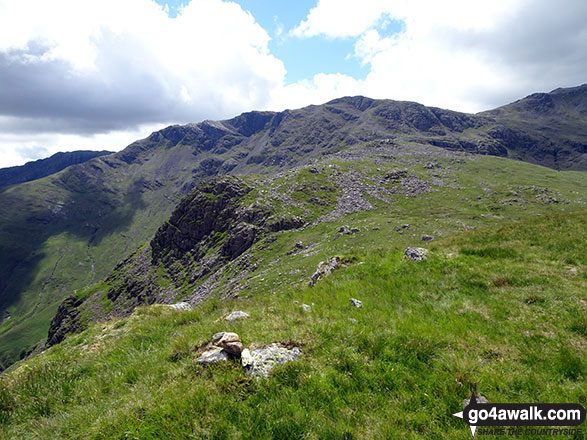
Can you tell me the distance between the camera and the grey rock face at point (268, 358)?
676 cm

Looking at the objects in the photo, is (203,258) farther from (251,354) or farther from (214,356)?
(251,354)

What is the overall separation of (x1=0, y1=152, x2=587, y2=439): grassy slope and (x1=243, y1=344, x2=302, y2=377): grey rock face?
28 centimetres

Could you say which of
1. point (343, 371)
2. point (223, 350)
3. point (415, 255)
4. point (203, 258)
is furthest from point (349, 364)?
point (203, 258)

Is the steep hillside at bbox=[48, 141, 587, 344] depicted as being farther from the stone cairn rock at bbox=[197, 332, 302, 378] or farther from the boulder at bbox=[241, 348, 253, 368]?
the boulder at bbox=[241, 348, 253, 368]

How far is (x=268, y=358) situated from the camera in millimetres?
7125

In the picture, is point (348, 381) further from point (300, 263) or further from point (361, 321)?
point (300, 263)

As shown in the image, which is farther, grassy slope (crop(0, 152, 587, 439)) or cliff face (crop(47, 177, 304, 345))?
cliff face (crop(47, 177, 304, 345))

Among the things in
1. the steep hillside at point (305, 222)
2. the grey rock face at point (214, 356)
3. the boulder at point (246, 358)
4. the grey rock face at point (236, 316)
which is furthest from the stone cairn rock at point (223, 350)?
the steep hillside at point (305, 222)

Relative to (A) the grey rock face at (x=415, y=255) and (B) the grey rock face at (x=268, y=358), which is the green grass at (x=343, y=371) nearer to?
(B) the grey rock face at (x=268, y=358)

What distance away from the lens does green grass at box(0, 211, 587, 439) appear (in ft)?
18.0

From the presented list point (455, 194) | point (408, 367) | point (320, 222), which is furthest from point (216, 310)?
point (455, 194)

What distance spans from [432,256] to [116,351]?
50.3 feet

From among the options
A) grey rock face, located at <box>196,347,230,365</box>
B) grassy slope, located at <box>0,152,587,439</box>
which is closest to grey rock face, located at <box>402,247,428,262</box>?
grassy slope, located at <box>0,152,587,439</box>

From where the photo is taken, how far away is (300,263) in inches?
3762
